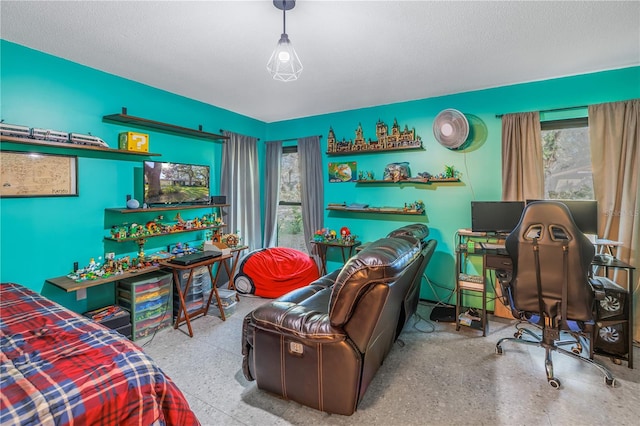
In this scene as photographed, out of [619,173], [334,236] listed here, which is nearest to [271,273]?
[334,236]

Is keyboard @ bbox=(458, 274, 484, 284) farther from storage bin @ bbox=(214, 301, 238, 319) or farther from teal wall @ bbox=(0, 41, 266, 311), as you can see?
teal wall @ bbox=(0, 41, 266, 311)

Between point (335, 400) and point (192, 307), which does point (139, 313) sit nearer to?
point (192, 307)

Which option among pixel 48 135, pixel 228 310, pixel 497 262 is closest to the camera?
pixel 48 135

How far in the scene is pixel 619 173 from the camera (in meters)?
2.71

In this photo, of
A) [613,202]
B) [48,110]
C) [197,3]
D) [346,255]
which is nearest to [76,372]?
[197,3]

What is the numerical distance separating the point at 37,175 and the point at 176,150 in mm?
1312

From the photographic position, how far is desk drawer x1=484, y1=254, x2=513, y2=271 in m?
2.59

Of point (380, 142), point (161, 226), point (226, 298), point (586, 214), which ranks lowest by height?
point (226, 298)

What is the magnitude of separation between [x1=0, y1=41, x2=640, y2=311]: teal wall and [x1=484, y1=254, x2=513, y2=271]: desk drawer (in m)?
0.86

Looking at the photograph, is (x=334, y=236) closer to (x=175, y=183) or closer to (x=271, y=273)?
(x=271, y=273)

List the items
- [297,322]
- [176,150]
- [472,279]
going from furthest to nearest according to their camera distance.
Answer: [176,150] → [472,279] → [297,322]

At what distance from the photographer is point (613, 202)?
2723 mm

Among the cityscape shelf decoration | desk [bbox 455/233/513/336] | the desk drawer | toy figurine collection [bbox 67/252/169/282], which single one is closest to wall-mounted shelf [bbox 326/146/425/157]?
the cityscape shelf decoration

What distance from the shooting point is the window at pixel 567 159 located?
9.88 feet
